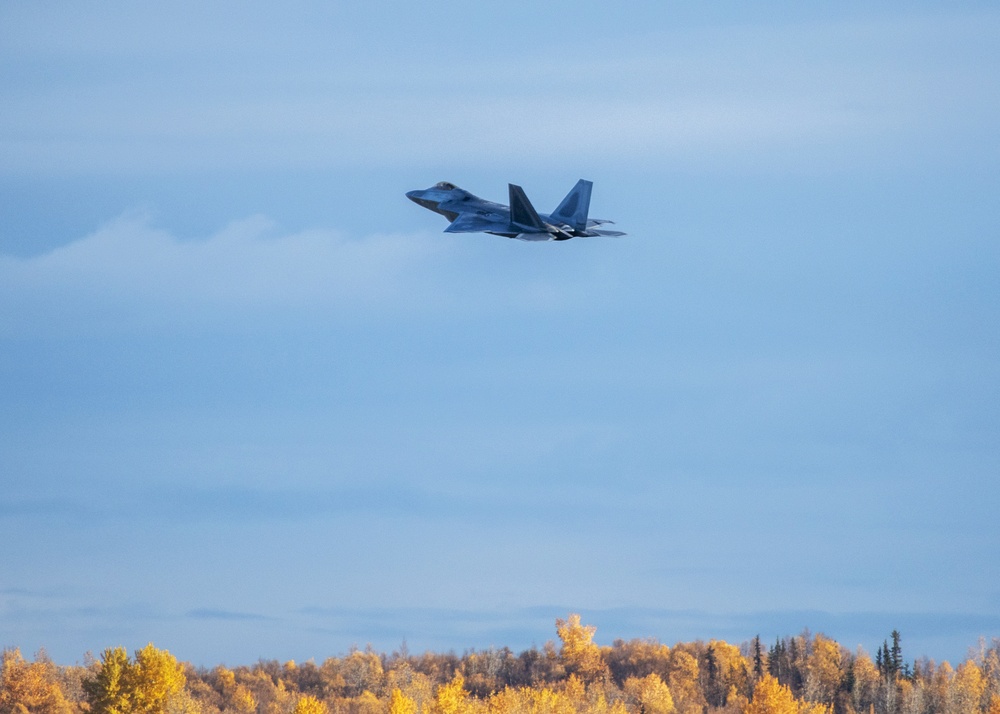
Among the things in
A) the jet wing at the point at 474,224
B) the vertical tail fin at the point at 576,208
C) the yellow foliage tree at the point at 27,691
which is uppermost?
the vertical tail fin at the point at 576,208

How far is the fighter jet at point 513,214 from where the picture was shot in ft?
286

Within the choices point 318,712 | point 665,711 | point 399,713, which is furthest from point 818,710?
point 318,712

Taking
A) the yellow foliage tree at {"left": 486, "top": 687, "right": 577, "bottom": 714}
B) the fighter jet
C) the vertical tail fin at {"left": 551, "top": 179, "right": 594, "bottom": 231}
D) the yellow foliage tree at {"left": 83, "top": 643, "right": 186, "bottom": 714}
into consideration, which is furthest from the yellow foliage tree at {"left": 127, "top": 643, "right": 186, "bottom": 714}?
the vertical tail fin at {"left": 551, "top": 179, "right": 594, "bottom": 231}

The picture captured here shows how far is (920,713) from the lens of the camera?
19888cm

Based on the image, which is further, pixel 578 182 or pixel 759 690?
pixel 759 690

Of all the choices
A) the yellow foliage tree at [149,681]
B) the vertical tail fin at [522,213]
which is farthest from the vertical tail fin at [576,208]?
the yellow foliage tree at [149,681]

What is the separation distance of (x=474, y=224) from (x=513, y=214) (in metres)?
2.92

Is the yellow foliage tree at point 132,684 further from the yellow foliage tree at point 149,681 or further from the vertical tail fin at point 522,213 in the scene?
the vertical tail fin at point 522,213

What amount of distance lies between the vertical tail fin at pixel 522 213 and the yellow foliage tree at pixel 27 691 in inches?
4227

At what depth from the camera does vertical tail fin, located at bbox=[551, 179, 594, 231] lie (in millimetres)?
91812

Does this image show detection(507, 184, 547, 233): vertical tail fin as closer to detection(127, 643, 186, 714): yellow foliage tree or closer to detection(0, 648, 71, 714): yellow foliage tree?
detection(127, 643, 186, 714): yellow foliage tree

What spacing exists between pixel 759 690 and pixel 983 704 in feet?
156

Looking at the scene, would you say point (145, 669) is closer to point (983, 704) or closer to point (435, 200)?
point (435, 200)

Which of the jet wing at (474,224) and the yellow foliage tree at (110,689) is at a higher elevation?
the jet wing at (474,224)
